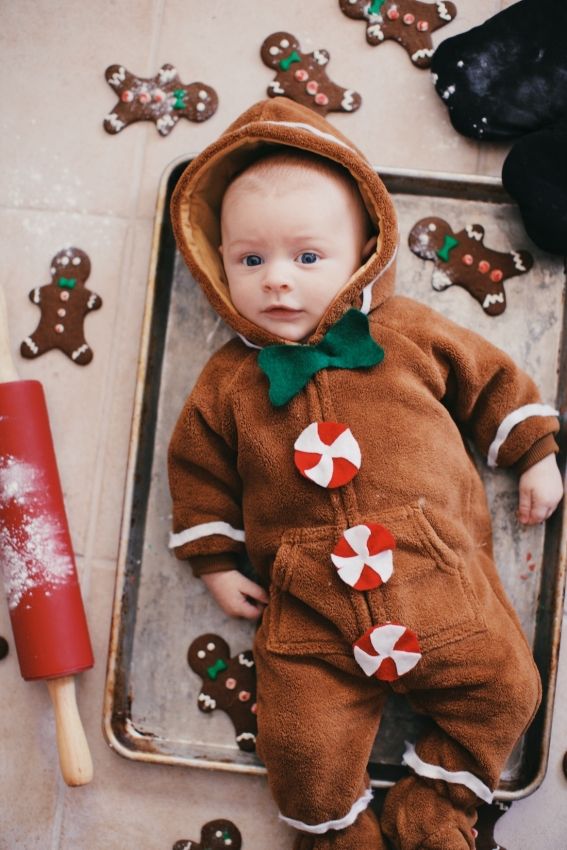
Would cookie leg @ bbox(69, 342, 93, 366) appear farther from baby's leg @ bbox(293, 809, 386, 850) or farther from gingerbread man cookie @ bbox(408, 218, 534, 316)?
baby's leg @ bbox(293, 809, 386, 850)

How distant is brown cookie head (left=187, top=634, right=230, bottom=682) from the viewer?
1.02 m

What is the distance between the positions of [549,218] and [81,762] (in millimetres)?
903

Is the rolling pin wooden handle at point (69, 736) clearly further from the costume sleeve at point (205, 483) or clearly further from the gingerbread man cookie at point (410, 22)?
the gingerbread man cookie at point (410, 22)

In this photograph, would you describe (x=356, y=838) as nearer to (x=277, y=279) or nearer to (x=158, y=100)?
(x=277, y=279)

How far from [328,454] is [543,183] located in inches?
18.0

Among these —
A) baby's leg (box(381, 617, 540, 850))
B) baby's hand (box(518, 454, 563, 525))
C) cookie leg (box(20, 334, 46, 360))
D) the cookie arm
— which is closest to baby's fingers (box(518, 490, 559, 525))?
baby's hand (box(518, 454, 563, 525))

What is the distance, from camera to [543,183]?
100 cm

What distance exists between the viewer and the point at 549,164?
1.01 m

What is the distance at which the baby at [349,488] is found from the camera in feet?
2.89

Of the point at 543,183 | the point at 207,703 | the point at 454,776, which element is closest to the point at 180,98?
the point at 543,183

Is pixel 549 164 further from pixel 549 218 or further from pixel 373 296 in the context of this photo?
A: pixel 373 296

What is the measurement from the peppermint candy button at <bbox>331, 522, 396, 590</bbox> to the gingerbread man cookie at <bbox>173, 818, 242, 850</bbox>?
406 millimetres

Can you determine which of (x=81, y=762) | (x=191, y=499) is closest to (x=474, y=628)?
(x=191, y=499)

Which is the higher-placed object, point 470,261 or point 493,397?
point 470,261
